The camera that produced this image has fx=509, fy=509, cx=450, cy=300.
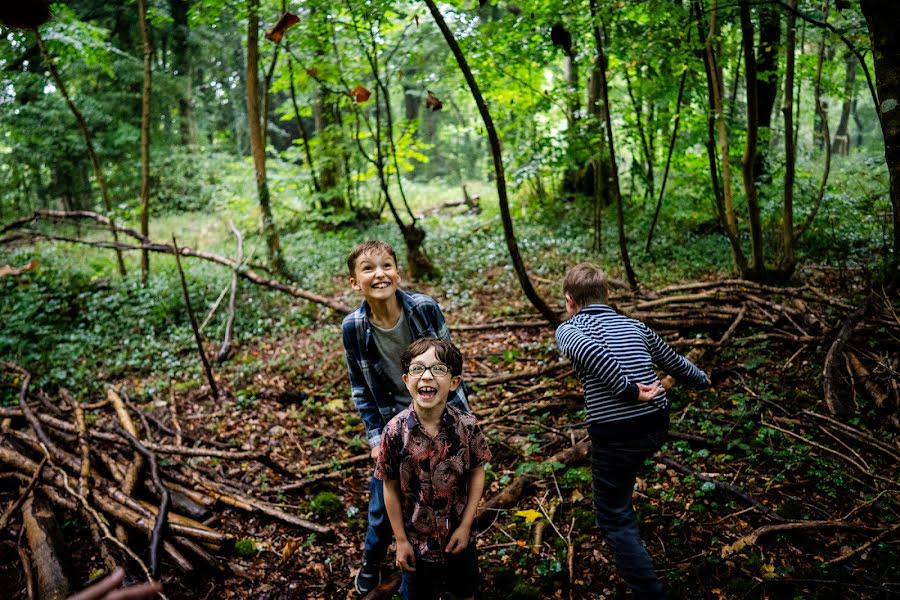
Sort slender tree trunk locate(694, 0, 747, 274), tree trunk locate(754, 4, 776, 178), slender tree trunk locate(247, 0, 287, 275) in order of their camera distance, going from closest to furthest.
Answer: slender tree trunk locate(694, 0, 747, 274), tree trunk locate(754, 4, 776, 178), slender tree trunk locate(247, 0, 287, 275)

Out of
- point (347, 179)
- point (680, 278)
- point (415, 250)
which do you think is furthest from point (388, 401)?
point (347, 179)

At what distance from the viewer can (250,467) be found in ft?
15.4

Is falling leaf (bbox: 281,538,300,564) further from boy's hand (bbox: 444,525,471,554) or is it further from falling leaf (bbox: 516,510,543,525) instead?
boy's hand (bbox: 444,525,471,554)

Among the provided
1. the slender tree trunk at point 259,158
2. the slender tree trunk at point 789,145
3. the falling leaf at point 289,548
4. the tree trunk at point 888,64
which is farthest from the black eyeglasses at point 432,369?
the slender tree trunk at point 259,158

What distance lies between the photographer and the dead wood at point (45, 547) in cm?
305

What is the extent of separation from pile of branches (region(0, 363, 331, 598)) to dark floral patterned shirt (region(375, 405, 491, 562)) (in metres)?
1.70

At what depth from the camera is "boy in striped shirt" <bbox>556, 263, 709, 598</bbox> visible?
8.64 ft

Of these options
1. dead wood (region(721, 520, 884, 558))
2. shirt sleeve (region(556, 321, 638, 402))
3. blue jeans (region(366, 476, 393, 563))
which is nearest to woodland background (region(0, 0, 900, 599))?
dead wood (region(721, 520, 884, 558))

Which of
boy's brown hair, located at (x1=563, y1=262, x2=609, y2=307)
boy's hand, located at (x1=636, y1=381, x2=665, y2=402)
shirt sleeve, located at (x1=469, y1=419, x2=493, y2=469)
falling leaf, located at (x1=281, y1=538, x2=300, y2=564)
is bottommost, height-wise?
falling leaf, located at (x1=281, y1=538, x2=300, y2=564)

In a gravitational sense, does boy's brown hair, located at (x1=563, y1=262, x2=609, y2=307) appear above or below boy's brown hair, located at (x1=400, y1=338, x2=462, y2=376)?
above

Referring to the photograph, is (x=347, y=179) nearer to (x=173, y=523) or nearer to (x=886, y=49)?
(x=173, y=523)

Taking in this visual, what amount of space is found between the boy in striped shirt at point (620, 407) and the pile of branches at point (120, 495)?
214 centimetres

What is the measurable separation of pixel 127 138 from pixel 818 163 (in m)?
20.5

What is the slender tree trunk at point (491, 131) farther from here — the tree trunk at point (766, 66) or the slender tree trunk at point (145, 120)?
the slender tree trunk at point (145, 120)
